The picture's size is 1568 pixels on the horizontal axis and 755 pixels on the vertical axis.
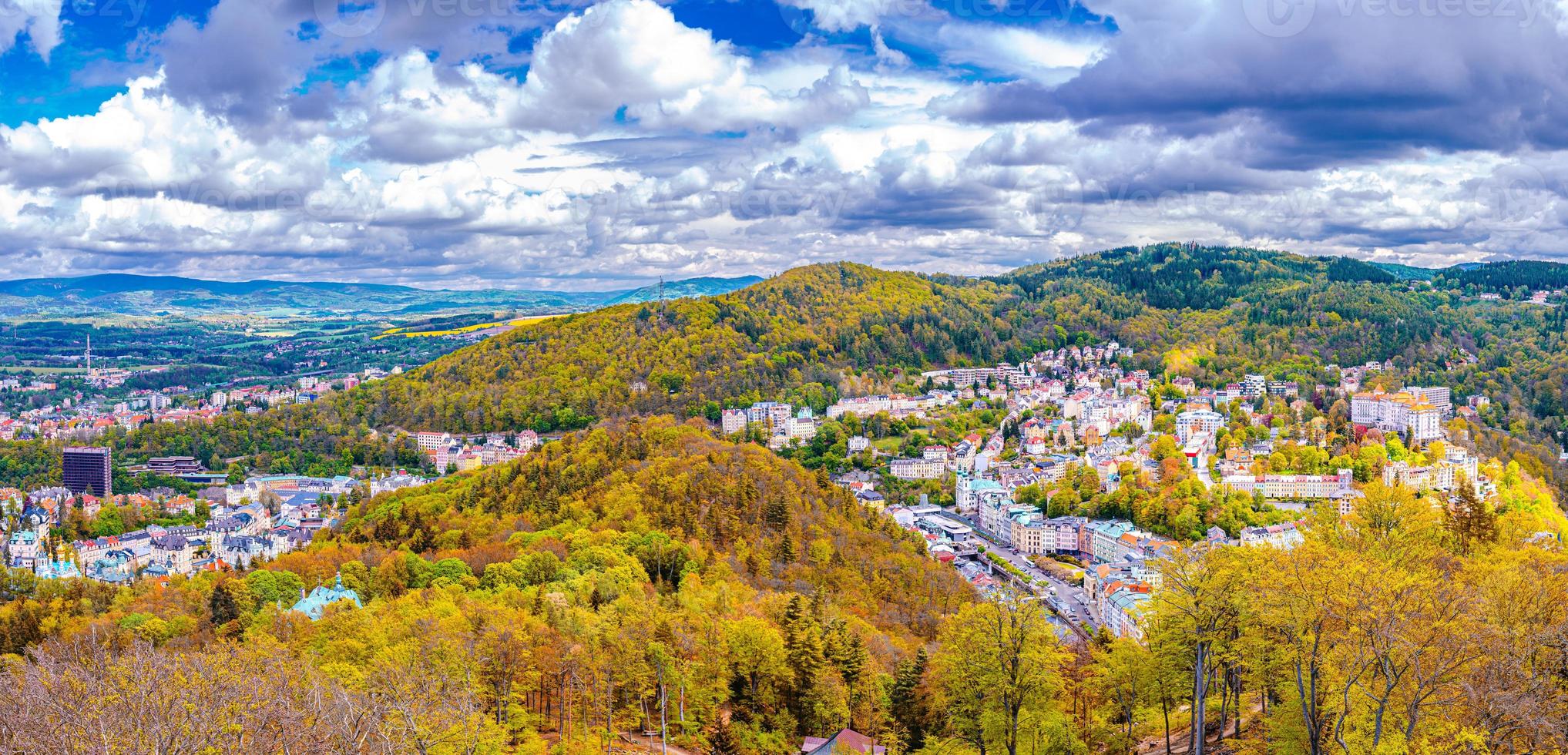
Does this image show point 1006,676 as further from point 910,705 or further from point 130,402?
point 130,402

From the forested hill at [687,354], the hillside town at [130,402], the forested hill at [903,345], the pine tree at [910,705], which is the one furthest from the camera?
the forested hill at [687,354]

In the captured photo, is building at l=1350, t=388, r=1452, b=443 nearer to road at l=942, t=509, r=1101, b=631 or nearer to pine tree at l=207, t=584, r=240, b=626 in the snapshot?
road at l=942, t=509, r=1101, b=631

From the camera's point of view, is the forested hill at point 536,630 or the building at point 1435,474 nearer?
the forested hill at point 536,630

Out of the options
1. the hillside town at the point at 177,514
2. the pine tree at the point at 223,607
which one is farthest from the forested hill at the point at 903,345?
the pine tree at the point at 223,607

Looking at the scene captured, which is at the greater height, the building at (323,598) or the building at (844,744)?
the building at (323,598)

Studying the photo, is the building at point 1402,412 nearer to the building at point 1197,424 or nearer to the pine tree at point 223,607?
the building at point 1197,424

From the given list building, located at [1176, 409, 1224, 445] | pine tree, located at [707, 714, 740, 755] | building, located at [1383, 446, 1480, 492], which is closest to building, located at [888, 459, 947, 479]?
building, located at [1176, 409, 1224, 445]
